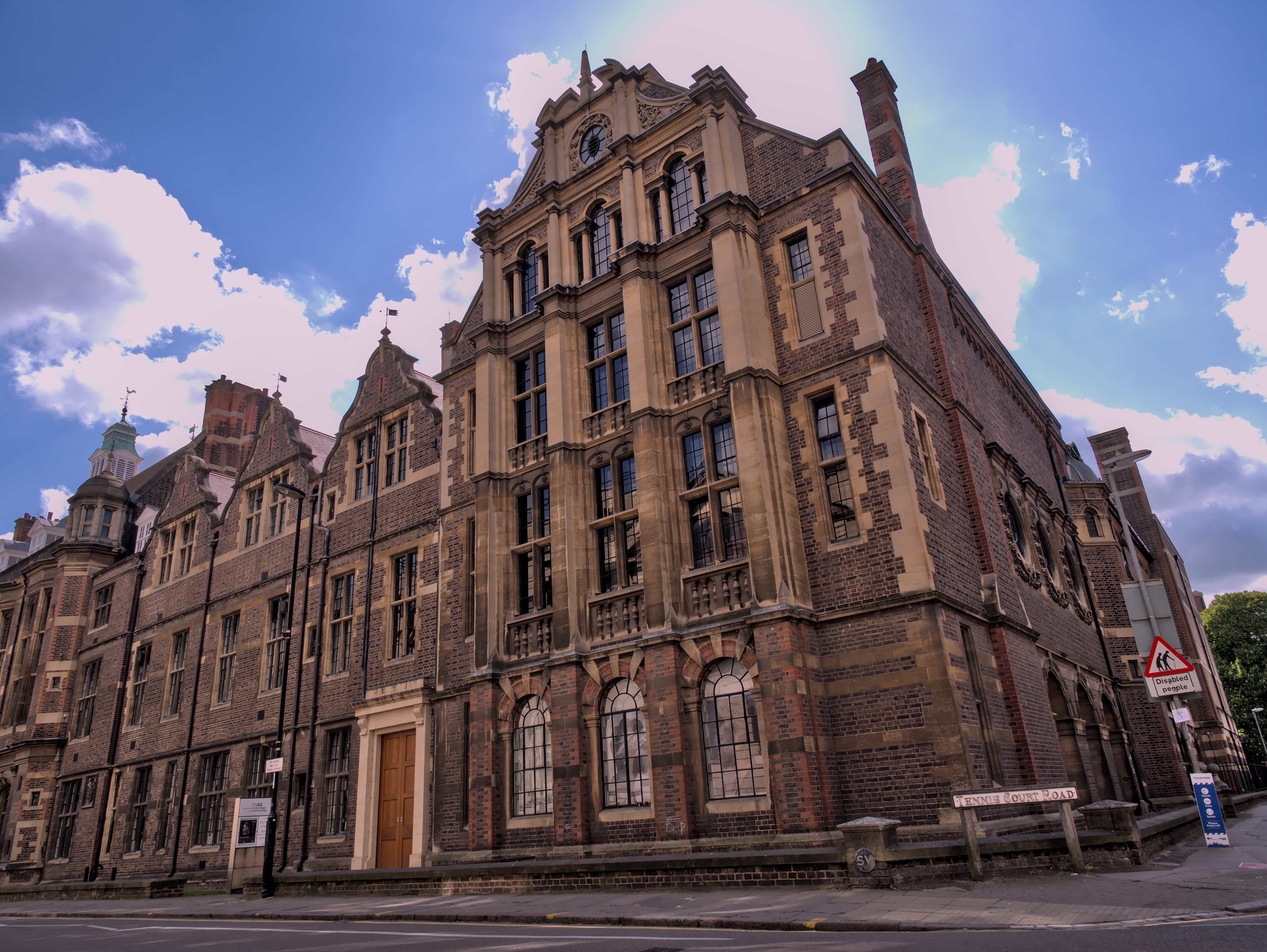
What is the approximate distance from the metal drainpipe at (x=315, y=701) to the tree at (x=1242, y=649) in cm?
6046

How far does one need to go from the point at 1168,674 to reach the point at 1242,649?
58.7 meters

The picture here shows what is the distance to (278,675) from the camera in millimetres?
26016

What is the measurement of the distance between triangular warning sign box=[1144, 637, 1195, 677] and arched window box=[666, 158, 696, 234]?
1256cm

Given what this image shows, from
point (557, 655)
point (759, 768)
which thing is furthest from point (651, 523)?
point (759, 768)

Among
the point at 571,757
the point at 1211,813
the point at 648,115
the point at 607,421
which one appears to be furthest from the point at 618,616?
the point at 648,115

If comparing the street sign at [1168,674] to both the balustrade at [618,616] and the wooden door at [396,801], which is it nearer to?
the balustrade at [618,616]

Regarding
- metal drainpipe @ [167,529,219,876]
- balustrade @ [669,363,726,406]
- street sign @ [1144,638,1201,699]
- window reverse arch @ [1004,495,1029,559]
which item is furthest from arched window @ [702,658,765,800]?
metal drainpipe @ [167,529,219,876]

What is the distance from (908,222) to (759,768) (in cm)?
1385

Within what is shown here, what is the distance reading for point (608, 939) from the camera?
9258 mm

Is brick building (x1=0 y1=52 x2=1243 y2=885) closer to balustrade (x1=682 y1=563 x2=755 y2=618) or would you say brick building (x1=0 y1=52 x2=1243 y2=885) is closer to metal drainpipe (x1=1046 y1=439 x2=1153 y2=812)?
balustrade (x1=682 y1=563 x2=755 y2=618)

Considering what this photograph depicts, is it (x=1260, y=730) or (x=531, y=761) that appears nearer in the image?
(x=531, y=761)

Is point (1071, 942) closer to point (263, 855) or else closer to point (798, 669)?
point (798, 669)

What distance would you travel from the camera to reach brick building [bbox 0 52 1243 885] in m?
15.4

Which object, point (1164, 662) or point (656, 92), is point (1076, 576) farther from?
point (656, 92)
